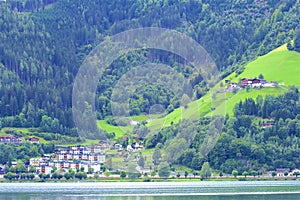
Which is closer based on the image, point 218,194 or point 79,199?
point 79,199

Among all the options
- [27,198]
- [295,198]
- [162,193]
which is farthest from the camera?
[162,193]

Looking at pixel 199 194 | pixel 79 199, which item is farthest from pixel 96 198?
pixel 199 194

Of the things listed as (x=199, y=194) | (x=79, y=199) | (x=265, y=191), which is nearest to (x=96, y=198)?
(x=79, y=199)

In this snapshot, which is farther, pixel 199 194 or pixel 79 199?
pixel 199 194

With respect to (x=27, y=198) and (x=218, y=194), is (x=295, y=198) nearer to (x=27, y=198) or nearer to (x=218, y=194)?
(x=218, y=194)

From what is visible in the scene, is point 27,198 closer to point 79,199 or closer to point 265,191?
point 79,199

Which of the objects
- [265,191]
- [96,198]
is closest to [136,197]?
[96,198]

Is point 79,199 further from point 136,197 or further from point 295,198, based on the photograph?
point 295,198

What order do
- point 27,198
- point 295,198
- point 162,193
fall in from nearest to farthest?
point 295,198 < point 27,198 < point 162,193
